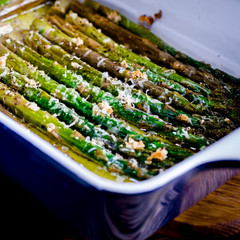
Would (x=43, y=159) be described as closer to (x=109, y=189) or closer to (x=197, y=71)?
(x=109, y=189)

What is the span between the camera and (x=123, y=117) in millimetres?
2230

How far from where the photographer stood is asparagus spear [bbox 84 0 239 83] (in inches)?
103

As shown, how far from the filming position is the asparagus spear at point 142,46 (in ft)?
8.38

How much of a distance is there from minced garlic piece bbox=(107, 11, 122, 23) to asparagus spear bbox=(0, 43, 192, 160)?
792 mm

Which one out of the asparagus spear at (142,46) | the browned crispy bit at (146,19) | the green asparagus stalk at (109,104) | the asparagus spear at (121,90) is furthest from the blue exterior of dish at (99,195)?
the browned crispy bit at (146,19)

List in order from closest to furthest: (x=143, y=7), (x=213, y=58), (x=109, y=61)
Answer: (x=109, y=61)
(x=213, y=58)
(x=143, y=7)

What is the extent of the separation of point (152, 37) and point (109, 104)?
0.81 meters

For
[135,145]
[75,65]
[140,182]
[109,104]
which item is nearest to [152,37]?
[75,65]

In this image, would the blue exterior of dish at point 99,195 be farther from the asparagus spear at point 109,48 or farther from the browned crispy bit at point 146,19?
the browned crispy bit at point 146,19

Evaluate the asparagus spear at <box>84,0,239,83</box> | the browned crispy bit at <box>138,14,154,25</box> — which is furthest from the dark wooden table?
the browned crispy bit at <box>138,14,154,25</box>

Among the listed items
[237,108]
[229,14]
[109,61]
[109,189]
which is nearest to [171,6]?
[229,14]

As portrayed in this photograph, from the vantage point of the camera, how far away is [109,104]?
7.37ft

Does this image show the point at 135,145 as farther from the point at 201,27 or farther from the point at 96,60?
the point at 201,27

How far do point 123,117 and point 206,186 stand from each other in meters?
0.63
